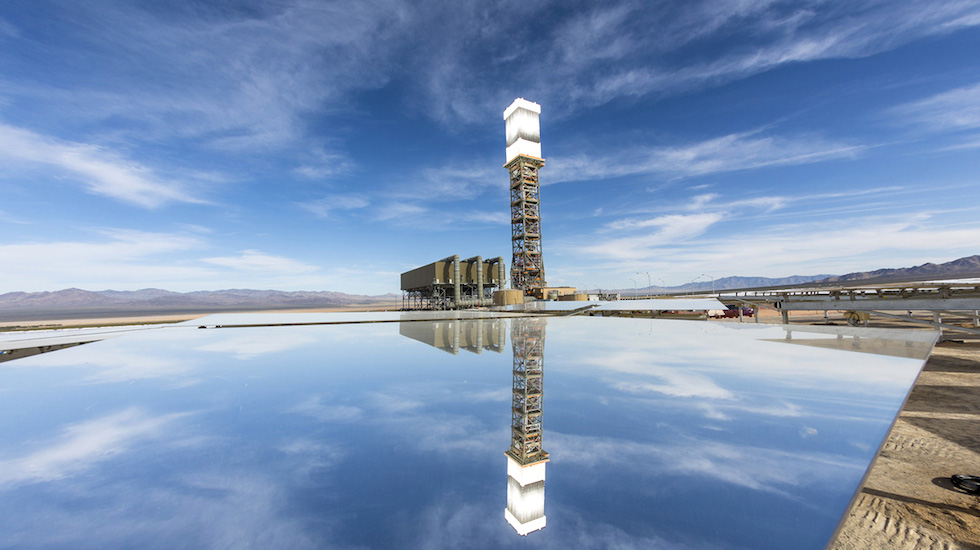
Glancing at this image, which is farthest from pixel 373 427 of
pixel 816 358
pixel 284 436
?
pixel 816 358

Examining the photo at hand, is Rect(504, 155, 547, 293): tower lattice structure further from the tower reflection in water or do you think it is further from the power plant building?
the tower reflection in water

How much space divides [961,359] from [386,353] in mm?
45075

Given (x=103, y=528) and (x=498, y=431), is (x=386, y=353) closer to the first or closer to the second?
(x=498, y=431)

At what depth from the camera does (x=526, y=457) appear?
4938mm

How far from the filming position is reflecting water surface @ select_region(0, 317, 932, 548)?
3.70 meters

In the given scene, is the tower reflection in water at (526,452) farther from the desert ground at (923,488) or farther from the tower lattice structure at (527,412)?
the desert ground at (923,488)

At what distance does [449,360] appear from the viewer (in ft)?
45.4

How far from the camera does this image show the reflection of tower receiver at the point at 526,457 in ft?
13.0

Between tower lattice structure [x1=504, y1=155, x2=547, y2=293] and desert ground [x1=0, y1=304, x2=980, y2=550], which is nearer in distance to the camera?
desert ground [x1=0, y1=304, x2=980, y2=550]

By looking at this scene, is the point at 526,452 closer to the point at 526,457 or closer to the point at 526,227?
the point at 526,457

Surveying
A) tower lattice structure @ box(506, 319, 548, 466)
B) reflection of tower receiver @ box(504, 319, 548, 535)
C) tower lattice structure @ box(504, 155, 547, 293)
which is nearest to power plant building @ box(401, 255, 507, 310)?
tower lattice structure @ box(504, 155, 547, 293)

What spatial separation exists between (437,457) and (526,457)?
1411 mm

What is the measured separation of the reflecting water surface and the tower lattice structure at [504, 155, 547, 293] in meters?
64.4

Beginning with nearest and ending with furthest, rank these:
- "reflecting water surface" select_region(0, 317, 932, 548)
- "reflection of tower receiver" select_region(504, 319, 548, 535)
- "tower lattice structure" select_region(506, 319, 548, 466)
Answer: "reflecting water surface" select_region(0, 317, 932, 548) < "reflection of tower receiver" select_region(504, 319, 548, 535) < "tower lattice structure" select_region(506, 319, 548, 466)
